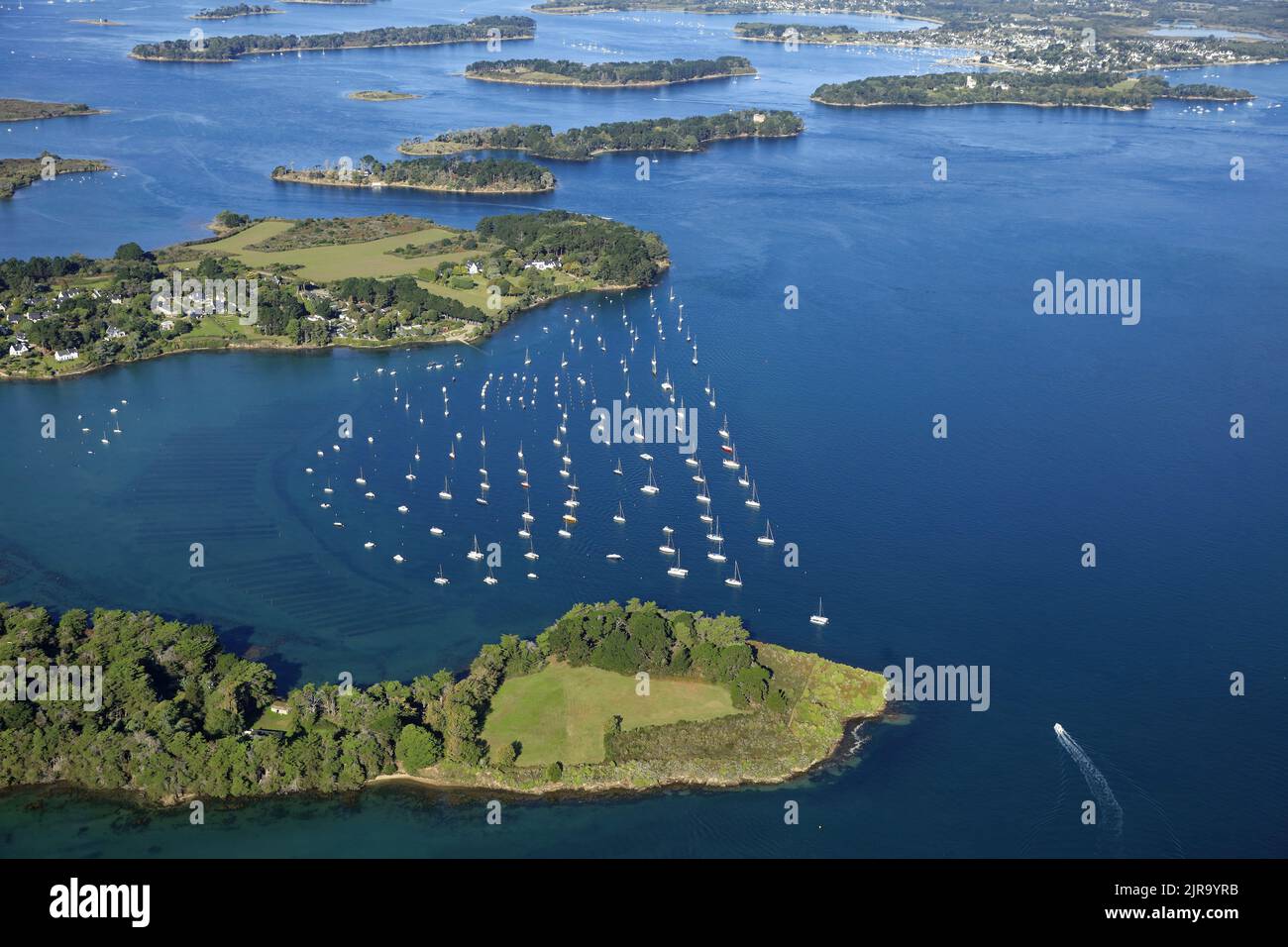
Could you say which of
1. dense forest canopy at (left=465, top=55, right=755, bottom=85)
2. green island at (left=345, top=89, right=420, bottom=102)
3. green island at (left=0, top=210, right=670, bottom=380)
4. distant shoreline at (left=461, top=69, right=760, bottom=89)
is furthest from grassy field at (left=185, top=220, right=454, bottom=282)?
dense forest canopy at (left=465, top=55, right=755, bottom=85)

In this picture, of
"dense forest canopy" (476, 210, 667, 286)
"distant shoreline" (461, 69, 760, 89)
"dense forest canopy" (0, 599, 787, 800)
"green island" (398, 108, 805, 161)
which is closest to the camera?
"dense forest canopy" (0, 599, 787, 800)

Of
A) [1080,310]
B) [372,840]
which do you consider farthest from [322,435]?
[1080,310]

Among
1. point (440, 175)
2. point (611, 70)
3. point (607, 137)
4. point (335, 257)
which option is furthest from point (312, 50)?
point (335, 257)

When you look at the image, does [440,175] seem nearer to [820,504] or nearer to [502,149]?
[502,149]

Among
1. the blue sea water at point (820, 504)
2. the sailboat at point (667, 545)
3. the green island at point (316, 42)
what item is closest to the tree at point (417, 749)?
the blue sea water at point (820, 504)

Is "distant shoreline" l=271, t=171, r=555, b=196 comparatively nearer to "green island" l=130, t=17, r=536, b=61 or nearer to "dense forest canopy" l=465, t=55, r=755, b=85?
"dense forest canopy" l=465, t=55, r=755, b=85

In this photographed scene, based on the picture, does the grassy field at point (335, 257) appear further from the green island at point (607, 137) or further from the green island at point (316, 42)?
the green island at point (316, 42)
